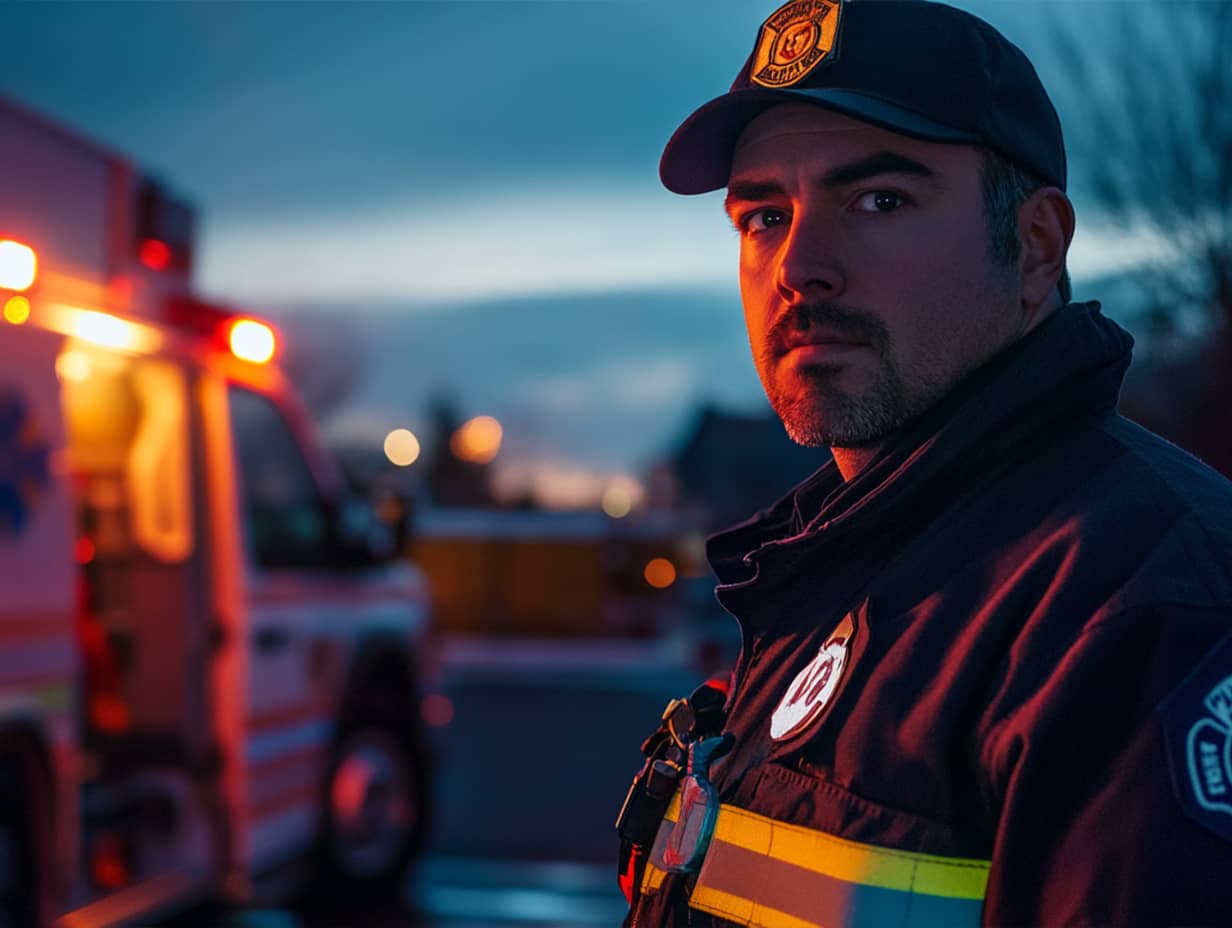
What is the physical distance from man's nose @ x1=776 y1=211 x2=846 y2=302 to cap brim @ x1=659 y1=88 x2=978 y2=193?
5.2 inches

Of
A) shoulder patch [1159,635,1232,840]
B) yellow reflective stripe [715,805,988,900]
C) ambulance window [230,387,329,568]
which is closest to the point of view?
shoulder patch [1159,635,1232,840]

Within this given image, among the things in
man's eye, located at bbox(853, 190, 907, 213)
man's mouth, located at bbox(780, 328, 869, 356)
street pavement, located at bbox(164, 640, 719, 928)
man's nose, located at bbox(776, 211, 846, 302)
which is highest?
man's eye, located at bbox(853, 190, 907, 213)

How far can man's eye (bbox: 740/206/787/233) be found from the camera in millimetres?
1649

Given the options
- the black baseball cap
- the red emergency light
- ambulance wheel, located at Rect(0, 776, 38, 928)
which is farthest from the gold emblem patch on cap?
the red emergency light

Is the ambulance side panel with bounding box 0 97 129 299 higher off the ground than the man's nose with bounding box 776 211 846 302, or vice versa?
the ambulance side panel with bounding box 0 97 129 299

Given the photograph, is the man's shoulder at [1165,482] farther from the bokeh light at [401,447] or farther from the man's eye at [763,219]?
the bokeh light at [401,447]

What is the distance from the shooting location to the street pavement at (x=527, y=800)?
6344 mm

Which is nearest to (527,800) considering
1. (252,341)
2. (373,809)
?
(373,809)

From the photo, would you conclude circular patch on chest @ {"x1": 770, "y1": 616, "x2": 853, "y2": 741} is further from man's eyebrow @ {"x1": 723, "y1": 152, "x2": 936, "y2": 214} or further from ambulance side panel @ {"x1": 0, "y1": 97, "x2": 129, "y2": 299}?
ambulance side panel @ {"x1": 0, "y1": 97, "x2": 129, "y2": 299}

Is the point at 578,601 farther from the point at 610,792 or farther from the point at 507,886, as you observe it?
the point at 507,886

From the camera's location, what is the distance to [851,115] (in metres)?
1.45

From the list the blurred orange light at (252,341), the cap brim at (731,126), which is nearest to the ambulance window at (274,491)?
the blurred orange light at (252,341)

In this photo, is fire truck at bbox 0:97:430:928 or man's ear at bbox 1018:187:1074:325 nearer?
man's ear at bbox 1018:187:1074:325

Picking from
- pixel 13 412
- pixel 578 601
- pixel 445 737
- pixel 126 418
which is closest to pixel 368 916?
pixel 126 418
